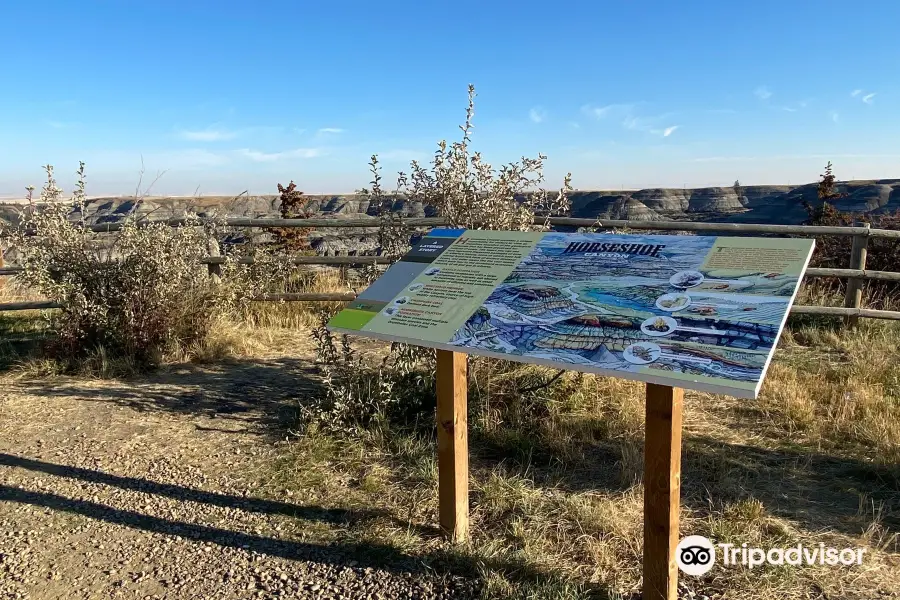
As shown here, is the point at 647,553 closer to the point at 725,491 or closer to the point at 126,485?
the point at 725,491

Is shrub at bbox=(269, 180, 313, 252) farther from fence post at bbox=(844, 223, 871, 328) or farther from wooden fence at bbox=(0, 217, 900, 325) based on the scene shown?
fence post at bbox=(844, 223, 871, 328)

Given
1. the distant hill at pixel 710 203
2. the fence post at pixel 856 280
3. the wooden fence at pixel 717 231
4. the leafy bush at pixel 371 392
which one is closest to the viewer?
the leafy bush at pixel 371 392

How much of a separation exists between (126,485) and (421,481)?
165 centimetres

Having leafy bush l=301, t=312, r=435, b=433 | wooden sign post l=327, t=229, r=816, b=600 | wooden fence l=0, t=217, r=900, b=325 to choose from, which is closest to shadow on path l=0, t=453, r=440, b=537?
wooden sign post l=327, t=229, r=816, b=600

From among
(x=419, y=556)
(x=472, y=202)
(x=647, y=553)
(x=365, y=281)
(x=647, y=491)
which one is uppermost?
(x=472, y=202)

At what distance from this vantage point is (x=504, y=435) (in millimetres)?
4207

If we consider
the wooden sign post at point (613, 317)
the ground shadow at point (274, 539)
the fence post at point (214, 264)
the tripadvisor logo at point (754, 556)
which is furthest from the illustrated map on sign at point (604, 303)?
the fence post at point (214, 264)

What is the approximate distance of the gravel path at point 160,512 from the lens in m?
2.75

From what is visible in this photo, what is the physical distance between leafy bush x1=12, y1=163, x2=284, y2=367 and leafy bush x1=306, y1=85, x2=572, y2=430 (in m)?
1.87

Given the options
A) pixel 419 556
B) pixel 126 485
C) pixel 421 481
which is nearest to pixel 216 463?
pixel 126 485

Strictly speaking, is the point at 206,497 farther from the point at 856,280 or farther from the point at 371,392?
the point at 856,280

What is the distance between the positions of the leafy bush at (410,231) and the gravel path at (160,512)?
53cm

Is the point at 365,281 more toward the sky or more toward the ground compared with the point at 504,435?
more toward the sky

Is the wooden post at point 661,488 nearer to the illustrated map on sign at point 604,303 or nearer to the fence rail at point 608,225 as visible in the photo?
the illustrated map on sign at point 604,303
